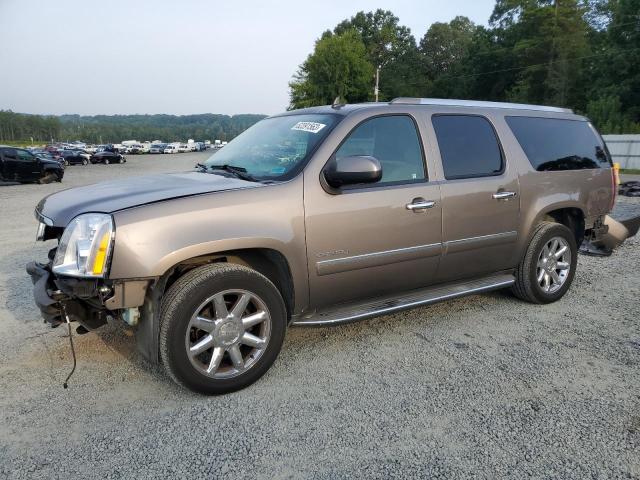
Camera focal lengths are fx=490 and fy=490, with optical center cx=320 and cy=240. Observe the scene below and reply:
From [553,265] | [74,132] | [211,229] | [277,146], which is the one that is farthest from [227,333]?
[74,132]

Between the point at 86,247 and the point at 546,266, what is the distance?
3904 mm

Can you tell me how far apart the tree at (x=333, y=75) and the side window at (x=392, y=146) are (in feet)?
185

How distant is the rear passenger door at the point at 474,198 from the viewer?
3824mm

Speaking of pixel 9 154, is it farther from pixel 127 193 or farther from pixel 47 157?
pixel 127 193

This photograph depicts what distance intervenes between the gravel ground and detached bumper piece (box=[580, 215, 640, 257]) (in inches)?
69.5

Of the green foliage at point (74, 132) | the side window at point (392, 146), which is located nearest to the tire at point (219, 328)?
the side window at point (392, 146)

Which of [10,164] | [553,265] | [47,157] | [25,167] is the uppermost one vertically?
[47,157]

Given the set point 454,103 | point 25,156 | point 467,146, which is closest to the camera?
point 467,146

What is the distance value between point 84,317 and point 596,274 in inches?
212

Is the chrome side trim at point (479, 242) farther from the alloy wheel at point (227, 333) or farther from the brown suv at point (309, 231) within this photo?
the alloy wheel at point (227, 333)

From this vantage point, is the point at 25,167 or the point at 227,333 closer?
the point at 227,333

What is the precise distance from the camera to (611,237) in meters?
5.92

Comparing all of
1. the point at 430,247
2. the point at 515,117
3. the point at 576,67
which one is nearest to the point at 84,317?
the point at 430,247

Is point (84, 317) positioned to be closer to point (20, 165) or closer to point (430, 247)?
point (430, 247)
